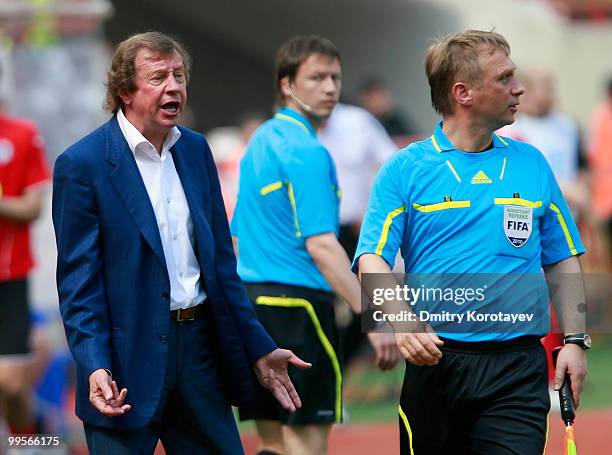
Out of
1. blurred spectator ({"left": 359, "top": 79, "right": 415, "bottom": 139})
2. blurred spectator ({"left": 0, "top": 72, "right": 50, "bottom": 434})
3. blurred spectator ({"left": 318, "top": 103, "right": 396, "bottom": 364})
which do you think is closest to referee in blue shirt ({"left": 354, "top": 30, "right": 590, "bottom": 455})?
blurred spectator ({"left": 0, "top": 72, "right": 50, "bottom": 434})

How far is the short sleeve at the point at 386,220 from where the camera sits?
17.4 ft

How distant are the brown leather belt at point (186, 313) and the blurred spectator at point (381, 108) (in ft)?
31.6

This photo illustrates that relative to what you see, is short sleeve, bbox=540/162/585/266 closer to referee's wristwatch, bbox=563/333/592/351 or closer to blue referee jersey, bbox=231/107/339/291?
referee's wristwatch, bbox=563/333/592/351

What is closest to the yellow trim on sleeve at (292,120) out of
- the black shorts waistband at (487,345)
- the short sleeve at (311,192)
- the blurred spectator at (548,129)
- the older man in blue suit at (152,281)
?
the short sleeve at (311,192)

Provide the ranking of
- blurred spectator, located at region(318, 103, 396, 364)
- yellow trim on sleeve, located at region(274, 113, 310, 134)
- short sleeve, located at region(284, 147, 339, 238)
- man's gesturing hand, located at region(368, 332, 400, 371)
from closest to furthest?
1. man's gesturing hand, located at region(368, 332, 400, 371)
2. short sleeve, located at region(284, 147, 339, 238)
3. yellow trim on sleeve, located at region(274, 113, 310, 134)
4. blurred spectator, located at region(318, 103, 396, 364)

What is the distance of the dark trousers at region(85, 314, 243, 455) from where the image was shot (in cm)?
520

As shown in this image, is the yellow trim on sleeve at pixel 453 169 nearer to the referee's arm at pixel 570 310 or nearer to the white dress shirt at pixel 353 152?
the referee's arm at pixel 570 310

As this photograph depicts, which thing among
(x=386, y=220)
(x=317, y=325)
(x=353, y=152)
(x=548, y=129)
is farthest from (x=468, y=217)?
(x=548, y=129)

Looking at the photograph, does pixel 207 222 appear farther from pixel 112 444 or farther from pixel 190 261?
pixel 112 444

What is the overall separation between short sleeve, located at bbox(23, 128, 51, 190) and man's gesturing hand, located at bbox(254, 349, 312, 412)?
3.72 meters

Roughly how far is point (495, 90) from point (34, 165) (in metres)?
4.22

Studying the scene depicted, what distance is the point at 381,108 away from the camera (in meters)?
14.8

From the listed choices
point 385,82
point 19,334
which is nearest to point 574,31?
point 385,82

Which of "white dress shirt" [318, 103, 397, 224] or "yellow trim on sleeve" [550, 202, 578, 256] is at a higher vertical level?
"white dress shirt" [318, 103, 397, 224]
